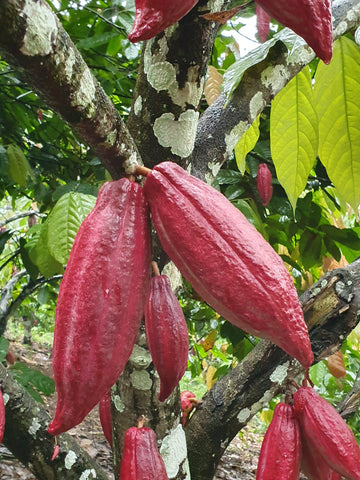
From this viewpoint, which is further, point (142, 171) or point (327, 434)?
point (327, 434)

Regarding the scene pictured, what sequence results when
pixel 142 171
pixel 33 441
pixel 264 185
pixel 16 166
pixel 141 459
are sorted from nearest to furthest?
pixel 142 171 → pixel 141 459 → pixel 33 441 → pixel 264 185 → pixel 16 166

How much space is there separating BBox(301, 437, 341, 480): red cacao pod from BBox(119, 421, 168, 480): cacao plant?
0.26 metres

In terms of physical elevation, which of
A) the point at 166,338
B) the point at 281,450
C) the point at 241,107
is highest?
the point at 241,107

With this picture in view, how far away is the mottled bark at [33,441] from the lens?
96cm

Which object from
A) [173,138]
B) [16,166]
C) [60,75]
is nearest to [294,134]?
[173,138]

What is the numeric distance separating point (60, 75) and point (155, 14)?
4.4 inches

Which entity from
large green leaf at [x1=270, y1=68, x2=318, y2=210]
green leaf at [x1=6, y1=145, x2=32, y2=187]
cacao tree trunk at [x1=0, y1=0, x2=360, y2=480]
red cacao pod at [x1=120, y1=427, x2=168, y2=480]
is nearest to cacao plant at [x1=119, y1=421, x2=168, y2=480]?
red cacao pod at [x1=120, y1=427, x2=168, y2=480]

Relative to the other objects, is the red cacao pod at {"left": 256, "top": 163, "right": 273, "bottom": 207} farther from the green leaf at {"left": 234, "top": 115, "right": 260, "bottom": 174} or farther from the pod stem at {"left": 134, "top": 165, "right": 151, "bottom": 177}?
the pod stem at {"left": 134, "top": 165, "right": 151, "bottom": 177}

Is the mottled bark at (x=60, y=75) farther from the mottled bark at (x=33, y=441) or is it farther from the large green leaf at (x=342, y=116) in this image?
the mottled bark at (x=33, y=441)

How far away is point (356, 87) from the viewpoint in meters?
0.82

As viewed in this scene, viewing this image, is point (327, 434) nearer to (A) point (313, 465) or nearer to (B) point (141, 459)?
(A) point (313, 465)

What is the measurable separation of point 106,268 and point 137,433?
37 centimetres

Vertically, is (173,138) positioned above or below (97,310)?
above

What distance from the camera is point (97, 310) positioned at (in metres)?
0.35
